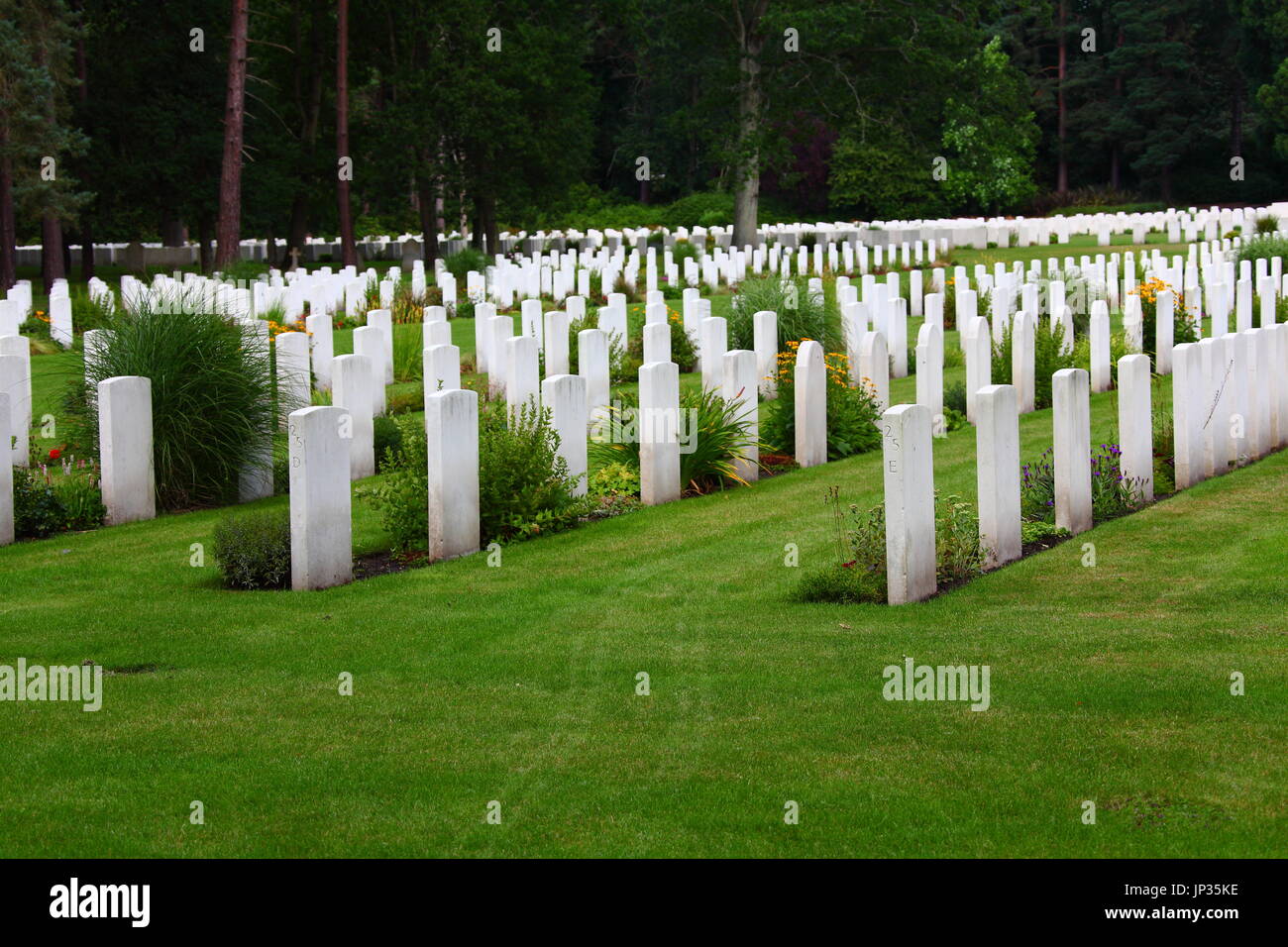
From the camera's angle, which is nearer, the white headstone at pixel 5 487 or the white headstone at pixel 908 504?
the white headstone at pixel 908 504

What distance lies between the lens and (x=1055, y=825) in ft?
15.6

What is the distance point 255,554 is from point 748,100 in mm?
29997

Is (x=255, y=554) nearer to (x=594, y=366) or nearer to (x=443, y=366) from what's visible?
(x=443, y=366)

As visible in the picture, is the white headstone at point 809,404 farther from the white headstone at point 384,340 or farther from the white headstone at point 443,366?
the white headstone at point 384,340

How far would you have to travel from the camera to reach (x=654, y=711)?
6039 millimetres

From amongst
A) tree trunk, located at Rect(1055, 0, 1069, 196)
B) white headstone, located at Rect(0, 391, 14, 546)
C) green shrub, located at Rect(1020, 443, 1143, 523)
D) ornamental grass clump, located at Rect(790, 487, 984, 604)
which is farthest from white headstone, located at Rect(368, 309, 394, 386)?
tree trunk, located at Rect(1055, 0, 1069, 196)

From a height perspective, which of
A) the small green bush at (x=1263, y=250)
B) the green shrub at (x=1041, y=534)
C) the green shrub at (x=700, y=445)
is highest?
the small green bush at (x=1263, y=250)

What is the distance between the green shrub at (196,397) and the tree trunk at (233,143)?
17.6 metres

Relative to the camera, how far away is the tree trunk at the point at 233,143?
2834 cm

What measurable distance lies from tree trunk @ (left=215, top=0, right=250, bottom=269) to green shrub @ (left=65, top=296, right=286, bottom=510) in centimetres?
1762

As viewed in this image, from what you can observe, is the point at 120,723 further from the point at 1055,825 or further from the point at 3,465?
the point at 3,465

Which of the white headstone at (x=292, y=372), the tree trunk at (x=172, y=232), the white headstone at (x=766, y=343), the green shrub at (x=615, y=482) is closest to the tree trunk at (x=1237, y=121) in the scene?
the tree trunk at (x=172, y=232)

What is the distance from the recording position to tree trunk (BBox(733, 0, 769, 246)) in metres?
35.6

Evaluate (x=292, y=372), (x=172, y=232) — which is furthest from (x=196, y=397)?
(x=172, y=232)
